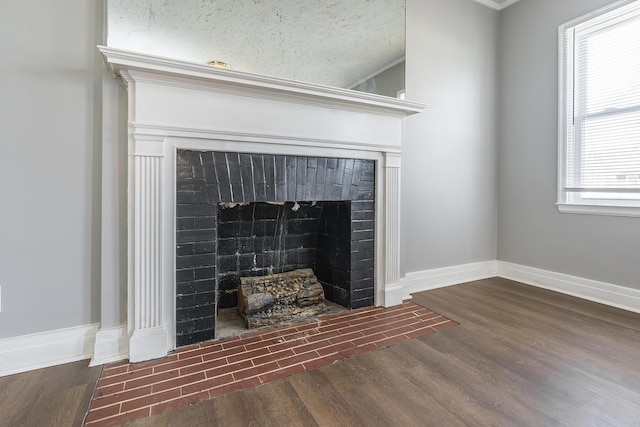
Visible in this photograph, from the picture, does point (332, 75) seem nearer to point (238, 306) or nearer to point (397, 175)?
point (397, 175)

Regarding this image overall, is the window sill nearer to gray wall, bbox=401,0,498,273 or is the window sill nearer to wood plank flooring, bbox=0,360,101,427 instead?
gray wall, bbox=401,0,498,273

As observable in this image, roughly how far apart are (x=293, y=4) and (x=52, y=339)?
262 centimetres

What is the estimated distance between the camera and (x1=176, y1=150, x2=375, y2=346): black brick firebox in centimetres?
186

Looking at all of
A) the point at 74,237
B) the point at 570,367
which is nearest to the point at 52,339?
the point at 74,237

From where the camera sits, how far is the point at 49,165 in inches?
66.4

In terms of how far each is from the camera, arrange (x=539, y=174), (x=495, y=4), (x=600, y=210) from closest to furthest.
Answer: (x=600, y=210) → (x=539, y=174) → (x=495, y=4)

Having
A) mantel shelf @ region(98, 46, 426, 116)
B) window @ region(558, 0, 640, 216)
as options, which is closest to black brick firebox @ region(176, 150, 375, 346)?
mantel shelf @ region(98, 46, 426, 116)

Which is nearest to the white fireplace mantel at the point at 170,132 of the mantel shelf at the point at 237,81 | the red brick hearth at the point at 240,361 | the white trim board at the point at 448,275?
the mantel shelf at the point at 237,81

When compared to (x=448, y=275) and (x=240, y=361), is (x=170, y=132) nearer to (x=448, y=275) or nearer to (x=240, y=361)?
(x=240, y=361)

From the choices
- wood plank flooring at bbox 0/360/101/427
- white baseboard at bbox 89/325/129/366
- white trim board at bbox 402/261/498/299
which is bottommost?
wood plank flooring at bbox 0/360/101/427

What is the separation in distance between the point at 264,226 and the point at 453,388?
1693 millimetres

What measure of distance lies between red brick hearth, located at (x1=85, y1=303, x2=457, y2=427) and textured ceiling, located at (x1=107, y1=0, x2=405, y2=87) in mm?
1780

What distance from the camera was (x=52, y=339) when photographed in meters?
1.71

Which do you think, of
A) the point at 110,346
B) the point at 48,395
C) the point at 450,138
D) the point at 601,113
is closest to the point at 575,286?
the point at 601,113
